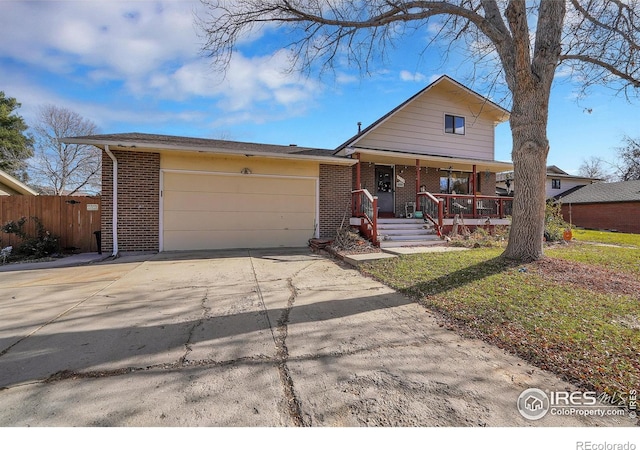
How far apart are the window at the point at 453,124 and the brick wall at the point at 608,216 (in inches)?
545

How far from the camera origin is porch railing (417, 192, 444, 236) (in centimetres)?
966

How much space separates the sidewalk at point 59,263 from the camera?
6412mm

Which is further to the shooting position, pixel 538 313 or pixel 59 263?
pixel 59 263

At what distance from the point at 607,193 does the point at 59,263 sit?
1234 inches

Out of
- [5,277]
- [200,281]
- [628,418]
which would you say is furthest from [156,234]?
[628,418]

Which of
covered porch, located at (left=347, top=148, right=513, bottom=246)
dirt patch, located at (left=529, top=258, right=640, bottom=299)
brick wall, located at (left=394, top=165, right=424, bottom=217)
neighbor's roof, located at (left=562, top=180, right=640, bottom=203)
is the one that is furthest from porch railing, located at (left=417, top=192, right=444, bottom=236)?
neighbor's roof, located at (left=562, top=180, right=640, bottom=203)

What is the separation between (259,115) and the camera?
11.8 meters

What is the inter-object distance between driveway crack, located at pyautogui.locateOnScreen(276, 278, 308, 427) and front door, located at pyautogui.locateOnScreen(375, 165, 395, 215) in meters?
8.78

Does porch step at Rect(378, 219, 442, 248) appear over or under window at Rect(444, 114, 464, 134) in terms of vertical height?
under

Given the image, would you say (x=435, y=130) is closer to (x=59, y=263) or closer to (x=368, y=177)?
(x=368, y=177)

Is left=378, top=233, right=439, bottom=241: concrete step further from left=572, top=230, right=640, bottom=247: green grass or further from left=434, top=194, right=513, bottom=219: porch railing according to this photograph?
left=572, top=230, right=640, bottom=247: green grass

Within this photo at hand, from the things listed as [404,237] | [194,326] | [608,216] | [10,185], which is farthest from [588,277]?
[608,216]

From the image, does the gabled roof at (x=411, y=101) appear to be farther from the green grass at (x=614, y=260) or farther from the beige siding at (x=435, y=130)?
the green grass at (x=614, y=260)

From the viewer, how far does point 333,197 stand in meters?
10.1
